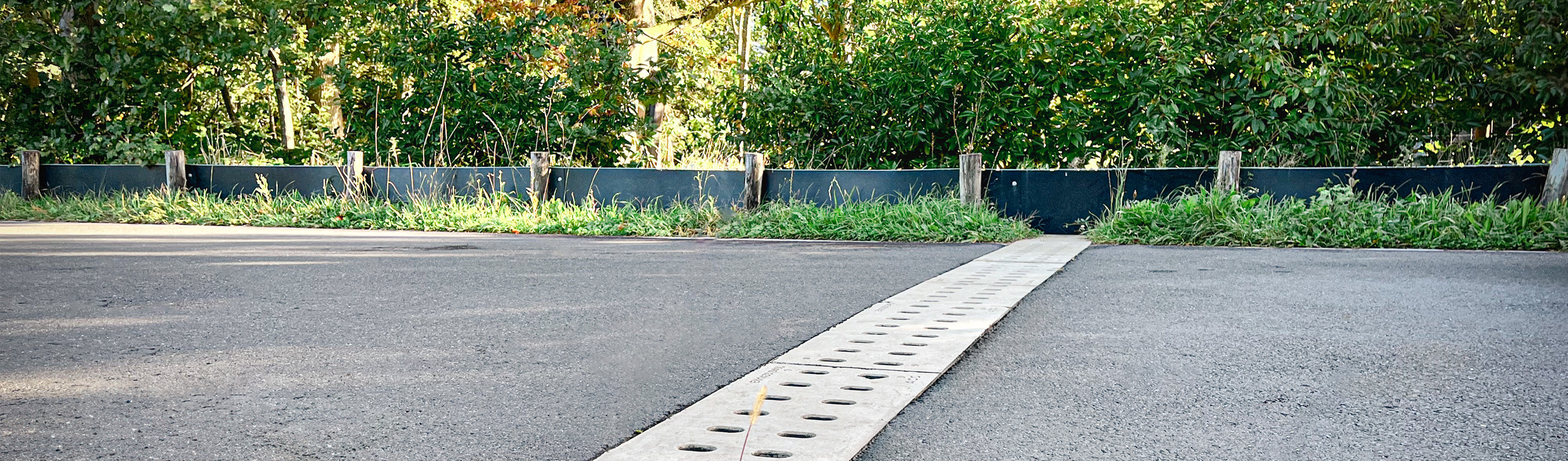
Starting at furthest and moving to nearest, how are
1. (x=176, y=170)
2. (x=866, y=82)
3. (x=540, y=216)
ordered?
(x=176, y=170)
(x=866, y=82)
(x=540, y=216)

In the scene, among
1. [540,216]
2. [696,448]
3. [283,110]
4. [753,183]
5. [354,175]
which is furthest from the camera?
[283,110]

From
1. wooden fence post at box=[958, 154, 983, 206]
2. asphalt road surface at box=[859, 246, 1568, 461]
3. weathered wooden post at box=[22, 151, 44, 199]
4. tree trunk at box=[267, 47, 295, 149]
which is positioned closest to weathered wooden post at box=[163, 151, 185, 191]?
weathered wooden post at box=[22, 151, 44, 199]

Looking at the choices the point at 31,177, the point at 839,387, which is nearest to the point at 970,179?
the point at 839,387

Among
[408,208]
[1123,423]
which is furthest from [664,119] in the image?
[1123,423]

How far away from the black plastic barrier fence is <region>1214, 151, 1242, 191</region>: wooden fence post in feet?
0.65

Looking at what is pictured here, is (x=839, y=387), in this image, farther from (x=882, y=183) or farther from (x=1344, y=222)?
(x=882, y=183)

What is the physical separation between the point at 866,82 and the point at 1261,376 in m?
8.78

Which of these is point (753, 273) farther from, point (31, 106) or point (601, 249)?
point (31, 106)

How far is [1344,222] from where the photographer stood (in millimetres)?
9383

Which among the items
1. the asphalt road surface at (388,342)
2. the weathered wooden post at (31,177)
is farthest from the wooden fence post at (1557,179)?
the weathered wooden post at (31,177)

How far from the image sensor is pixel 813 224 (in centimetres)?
1068

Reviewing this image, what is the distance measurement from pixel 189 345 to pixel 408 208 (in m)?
8.67

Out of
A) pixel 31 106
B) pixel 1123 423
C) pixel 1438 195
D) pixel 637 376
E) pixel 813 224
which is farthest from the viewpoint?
pixel 31 106

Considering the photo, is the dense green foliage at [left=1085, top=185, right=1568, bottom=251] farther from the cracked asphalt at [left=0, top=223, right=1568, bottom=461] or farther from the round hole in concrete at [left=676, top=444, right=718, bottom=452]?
the round hole in concrete at [left=676, top=444, right=718, bottom=452]
